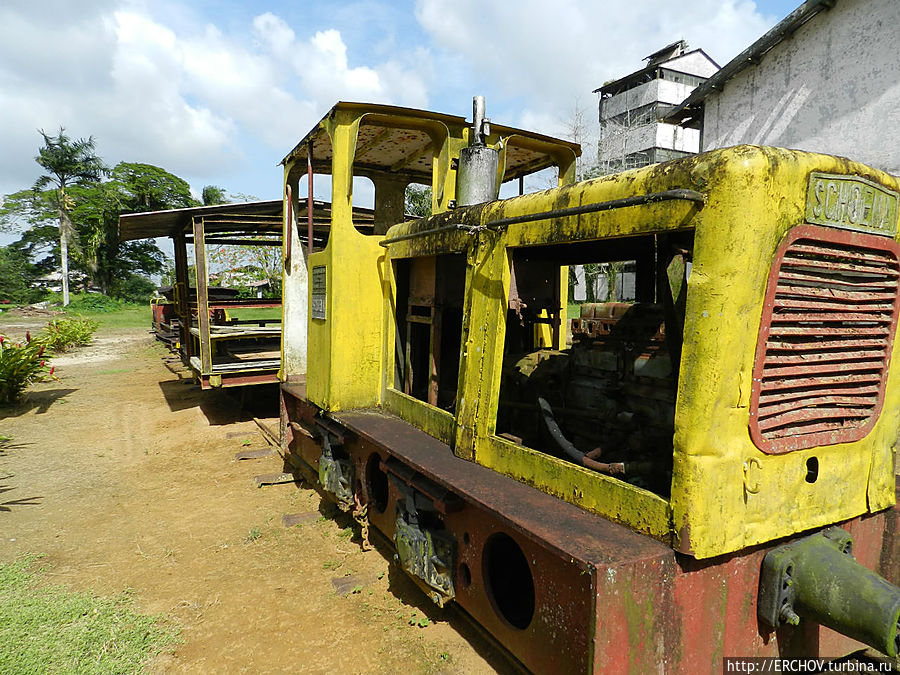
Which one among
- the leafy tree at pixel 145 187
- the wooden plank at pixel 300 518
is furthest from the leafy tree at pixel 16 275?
the wooden plank at pixel 300 518

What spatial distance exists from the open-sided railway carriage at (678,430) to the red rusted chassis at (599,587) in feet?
0.03

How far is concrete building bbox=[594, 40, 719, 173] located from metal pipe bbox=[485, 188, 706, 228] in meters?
24.8

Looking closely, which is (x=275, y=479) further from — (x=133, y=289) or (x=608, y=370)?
(x=133, y=289)

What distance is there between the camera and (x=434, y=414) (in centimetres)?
341

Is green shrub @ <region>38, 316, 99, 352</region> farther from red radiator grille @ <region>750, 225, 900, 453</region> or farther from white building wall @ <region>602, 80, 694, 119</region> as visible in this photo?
white building wall @ <region>602, 80, 694, 119</region>

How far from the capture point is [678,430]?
1891 millimetres

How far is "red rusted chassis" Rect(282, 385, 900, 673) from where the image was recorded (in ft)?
6.06

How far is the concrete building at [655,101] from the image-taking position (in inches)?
1055

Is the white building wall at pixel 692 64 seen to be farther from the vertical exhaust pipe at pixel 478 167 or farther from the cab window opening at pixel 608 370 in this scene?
the cab window opening at pixel 608 370

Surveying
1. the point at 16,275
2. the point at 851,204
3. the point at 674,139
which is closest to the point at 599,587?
the point at 851,204

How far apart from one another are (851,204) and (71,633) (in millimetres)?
4258

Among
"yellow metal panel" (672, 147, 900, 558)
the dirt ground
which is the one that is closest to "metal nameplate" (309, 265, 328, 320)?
the dirt ground

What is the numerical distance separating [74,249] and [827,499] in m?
40.2

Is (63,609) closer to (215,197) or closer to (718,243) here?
(718,243)
